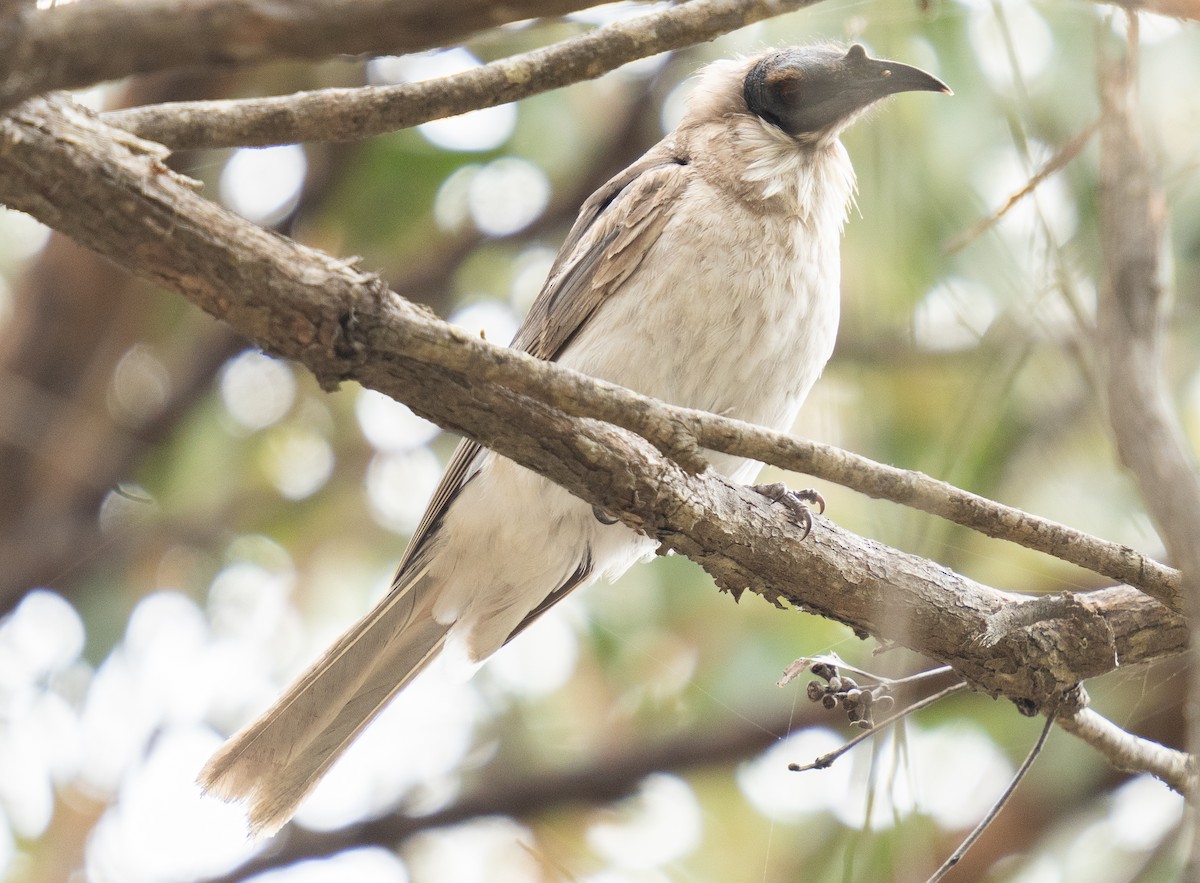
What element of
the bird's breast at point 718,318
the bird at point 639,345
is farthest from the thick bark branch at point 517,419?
the bird at point 639,345

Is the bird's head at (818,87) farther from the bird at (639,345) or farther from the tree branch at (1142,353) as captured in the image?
the tree branch at (1142,353)

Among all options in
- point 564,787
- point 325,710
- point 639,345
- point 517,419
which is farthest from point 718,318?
point 564,787

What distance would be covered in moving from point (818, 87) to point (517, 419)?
2409mm

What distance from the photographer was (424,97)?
7.75 ft

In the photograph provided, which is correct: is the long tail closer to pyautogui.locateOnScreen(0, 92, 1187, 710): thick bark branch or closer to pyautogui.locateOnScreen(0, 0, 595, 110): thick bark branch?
pyautogui.locateOnScreen(0, 92, 1187, 710): thick bark branch

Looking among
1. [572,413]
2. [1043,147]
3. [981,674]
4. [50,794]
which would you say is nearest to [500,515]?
[981,674]

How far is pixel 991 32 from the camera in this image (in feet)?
10.5

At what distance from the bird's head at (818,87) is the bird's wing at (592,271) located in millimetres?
394

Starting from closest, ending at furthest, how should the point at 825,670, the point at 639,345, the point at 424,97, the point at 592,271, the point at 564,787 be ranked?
the point at 424,97, the point at 825,670, the point at 639,345, the point at 592,271, the point at 564,787

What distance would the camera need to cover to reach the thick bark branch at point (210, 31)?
122cm

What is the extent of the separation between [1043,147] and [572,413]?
3.19 feet

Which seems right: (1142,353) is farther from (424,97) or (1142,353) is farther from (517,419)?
(424,97)

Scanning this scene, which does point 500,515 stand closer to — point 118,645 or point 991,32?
point 991,32

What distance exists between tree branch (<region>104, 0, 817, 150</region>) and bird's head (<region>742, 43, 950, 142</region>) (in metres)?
1.77
